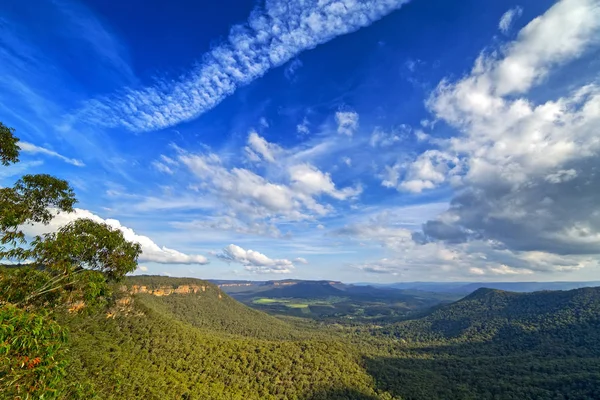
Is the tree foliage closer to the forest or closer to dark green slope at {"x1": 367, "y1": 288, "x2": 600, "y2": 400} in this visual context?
the forest

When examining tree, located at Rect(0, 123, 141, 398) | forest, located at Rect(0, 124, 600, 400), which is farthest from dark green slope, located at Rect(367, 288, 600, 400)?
tree, located at Rect(0, 123, 141, 398)

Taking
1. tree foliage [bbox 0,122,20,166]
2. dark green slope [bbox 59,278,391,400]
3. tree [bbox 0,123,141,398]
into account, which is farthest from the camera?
dark green slope [bbox 59,278,391,400]

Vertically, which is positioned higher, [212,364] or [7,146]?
[7,146]

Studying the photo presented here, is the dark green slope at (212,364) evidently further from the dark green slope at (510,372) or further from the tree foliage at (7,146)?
the tree foliage at (7,146)

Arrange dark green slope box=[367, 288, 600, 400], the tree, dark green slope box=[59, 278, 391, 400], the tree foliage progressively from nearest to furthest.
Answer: the tree → the tree foliage → dark green slope box=[59, 278, 391, 400] → dark green slope box=[367, 288, 600, 400]

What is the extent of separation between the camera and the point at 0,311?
8.62 metres

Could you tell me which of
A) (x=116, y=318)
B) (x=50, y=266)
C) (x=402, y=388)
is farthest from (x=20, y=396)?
(x=402, y=388)

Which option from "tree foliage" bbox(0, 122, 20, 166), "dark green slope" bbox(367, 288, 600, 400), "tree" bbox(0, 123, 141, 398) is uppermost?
"tree foliage" bbox(0, 122, 20, 166)

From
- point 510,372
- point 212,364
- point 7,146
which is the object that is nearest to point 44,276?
point 7,146

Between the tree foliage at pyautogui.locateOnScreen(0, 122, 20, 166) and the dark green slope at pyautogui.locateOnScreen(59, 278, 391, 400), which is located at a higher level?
the tree foliage at pyautogui.locateOnScreen(0, 122, 20, 166)

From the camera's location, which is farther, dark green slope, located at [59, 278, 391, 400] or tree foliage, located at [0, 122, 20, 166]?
dark green slope, located at [59, 278, 391, 400]

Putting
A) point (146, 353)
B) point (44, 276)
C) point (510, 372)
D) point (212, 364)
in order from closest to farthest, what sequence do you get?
point (44, 276) < point (146, 353) < point (212, 364) < point (510, 372)

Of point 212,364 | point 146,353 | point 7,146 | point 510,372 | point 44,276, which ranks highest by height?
point 7,146

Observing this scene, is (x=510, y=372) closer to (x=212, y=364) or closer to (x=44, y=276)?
(x=212, y=364)
